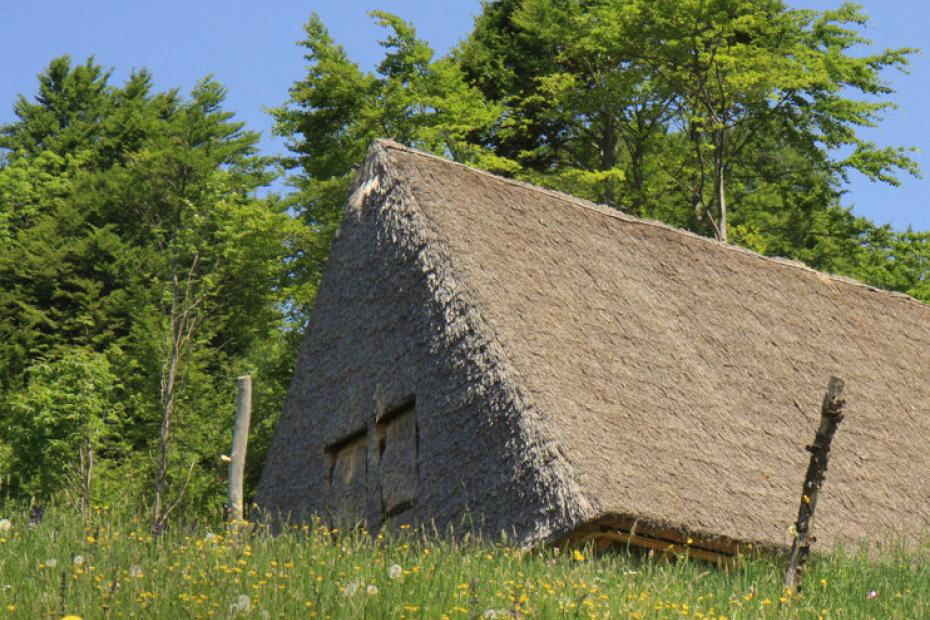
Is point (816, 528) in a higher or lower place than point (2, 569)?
higher

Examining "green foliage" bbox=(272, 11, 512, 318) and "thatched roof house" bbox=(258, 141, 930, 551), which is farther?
"green foliage" bbox=(272, 11, 512, 318)

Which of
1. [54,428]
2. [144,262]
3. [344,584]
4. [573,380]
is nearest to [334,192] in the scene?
[54,428]

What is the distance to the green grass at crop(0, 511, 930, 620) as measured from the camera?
5.70 meters

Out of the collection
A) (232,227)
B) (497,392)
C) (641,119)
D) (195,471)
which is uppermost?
(641,119)

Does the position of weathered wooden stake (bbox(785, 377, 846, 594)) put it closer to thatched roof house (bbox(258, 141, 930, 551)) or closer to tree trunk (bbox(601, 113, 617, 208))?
thatched roof house (bbox(258, 141, 930, 551))

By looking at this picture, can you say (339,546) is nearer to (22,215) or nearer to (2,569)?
(2,569)

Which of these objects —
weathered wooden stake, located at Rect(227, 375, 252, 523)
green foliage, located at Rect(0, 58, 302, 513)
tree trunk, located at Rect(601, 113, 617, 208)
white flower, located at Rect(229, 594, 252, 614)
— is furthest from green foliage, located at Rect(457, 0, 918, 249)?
white flower, located at Rect(229, 594, 252, 614)

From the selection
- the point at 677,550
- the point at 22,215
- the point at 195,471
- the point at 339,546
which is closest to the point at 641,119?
the point at 195,471

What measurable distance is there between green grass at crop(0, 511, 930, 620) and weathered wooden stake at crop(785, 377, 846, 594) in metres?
0.17

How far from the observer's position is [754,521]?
9.27 m

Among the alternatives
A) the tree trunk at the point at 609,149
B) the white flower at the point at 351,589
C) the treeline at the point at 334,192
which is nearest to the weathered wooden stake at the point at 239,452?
the white flower at the point at 351,589

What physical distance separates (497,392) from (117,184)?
78.0ft

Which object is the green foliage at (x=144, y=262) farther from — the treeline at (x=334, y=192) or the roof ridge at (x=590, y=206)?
the roof ridge at (x=590, y=206)

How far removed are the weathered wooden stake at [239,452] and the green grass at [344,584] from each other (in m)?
0.94
